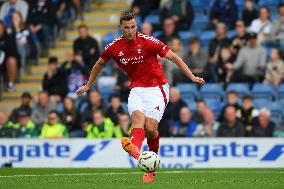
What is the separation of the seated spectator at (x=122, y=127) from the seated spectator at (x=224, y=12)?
422 centimetres

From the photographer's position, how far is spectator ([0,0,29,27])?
998 inches

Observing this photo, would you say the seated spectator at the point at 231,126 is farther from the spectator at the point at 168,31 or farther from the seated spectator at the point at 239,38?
the spectator at the point at 168,31

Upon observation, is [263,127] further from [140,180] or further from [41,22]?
[41,22]

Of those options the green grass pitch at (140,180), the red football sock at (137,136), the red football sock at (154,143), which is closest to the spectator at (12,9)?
the green grass pitch at (140,180)

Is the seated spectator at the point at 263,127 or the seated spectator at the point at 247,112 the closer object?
the seated spectator at the point at 263,127

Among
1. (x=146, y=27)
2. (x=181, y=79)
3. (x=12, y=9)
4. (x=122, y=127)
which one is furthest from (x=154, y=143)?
(x=12, y=9)

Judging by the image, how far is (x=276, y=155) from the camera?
18547 millimetres

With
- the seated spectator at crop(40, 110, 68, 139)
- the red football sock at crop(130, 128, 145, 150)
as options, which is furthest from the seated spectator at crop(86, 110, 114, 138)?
the red football sock at crop(130, 128, 145, 150)

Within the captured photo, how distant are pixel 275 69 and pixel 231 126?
2368 mm

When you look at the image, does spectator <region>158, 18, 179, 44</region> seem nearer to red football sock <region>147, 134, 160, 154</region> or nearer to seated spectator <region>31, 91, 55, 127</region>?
seated spectator <region>31, 91, 55, 127</region>

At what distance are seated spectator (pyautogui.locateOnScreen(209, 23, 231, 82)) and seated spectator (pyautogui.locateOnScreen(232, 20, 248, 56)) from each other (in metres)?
0.18

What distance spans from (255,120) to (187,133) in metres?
1.47

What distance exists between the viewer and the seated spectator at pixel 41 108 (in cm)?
2202

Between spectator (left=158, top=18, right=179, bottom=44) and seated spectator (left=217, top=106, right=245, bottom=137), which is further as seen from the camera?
spectator (left=158, top=18, right=179, bottom=44)
